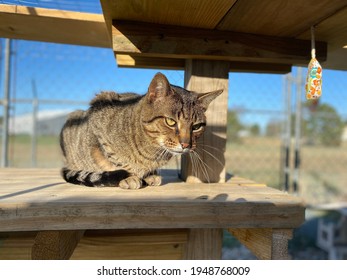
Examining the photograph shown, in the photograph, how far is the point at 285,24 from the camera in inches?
46.1

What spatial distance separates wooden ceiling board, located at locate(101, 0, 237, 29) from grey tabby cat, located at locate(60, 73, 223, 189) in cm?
23

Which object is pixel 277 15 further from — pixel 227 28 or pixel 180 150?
pixel 180 150

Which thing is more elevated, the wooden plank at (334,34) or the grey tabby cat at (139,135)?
the wooden plank at (334,34)

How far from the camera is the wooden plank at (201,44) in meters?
1.19

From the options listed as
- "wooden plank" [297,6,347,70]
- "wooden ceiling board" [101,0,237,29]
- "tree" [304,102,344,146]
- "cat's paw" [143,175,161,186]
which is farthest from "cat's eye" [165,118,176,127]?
"tree" [304,102,344,146]

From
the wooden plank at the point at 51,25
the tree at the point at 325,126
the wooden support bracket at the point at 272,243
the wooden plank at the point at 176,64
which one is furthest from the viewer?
the tree at the point at 325,126

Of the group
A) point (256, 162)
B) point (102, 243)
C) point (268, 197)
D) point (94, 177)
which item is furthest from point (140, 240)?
point (256, 162)

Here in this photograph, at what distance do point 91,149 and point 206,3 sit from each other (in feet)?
2.71

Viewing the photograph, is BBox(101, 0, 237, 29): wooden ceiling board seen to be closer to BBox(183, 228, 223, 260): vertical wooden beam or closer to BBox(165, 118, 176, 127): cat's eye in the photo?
BBox(165, 118, 176, 127): cat's eye

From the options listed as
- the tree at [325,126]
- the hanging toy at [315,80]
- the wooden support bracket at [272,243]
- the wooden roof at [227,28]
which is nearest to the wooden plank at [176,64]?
the wooden roof at [227,28]

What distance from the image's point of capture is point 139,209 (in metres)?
0.91

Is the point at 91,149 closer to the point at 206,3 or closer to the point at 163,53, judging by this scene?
the point at 163,53

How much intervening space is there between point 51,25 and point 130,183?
87 centimetres

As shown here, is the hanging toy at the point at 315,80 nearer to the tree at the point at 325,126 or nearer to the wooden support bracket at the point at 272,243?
the wooden support bracket at the point at 272,243
